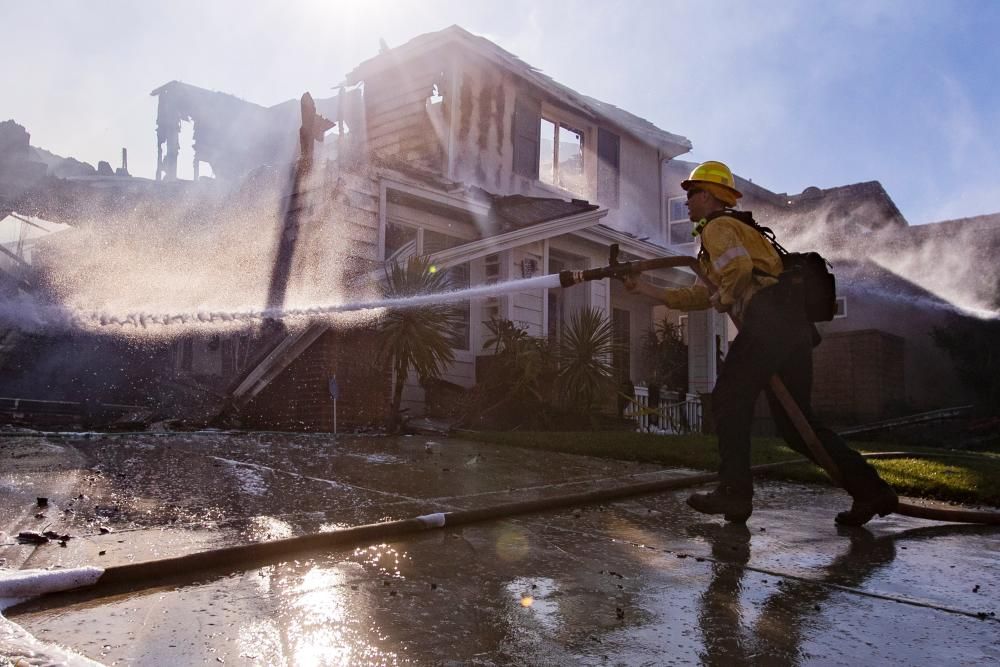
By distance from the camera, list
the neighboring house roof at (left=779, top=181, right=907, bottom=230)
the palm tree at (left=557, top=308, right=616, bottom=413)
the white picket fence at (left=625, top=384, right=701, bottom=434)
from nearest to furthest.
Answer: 1. the palm tree at (left=557, top=308, right=616, bottom=413)
2. the white picket fence at (left=625, top=384, right=701, bottom=434)
3. the neighboring house roof at (left=779, top=181, right=907, bottom=230)

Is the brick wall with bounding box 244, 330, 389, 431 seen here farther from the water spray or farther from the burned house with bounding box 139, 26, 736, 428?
the water spray

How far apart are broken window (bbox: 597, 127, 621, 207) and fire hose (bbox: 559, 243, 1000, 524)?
12.5 metres

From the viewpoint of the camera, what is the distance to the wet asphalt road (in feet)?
7.76

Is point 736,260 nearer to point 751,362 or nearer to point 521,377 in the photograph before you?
point 751,362

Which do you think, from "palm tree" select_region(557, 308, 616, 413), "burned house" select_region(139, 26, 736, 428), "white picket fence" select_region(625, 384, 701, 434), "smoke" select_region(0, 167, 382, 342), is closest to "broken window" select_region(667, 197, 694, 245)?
"burned house" select_region(139, 26, 736, 428)

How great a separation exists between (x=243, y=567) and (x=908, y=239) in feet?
78.2

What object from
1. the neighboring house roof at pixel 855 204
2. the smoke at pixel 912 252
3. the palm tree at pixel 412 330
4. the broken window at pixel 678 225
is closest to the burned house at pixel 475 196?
the palm tree at pixel 412 330

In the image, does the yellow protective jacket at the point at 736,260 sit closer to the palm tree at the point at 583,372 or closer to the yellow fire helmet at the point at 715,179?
the yellow fire helmet at the point at 715,179

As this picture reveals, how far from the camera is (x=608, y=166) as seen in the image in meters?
17.8

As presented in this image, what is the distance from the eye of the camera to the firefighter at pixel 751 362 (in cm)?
435

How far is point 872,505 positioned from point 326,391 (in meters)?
6.35

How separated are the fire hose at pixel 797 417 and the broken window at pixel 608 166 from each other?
41.0 ft

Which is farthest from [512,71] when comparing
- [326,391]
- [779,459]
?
[779,459]

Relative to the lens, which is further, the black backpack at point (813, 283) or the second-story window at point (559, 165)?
the second-story window at point (559, 165)
